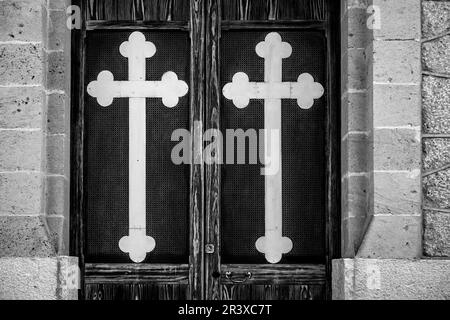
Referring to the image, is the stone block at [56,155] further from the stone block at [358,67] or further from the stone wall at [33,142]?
the stone block at [358,67]

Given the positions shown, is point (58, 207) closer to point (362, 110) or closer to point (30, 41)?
point (30, 41)

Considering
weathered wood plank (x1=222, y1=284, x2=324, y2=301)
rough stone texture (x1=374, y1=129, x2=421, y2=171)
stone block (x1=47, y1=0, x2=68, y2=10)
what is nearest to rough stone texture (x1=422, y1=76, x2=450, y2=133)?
rough stone texture (x1=374, y1=129, x2=421, y2=171)

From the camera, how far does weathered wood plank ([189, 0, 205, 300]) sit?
17.7ft

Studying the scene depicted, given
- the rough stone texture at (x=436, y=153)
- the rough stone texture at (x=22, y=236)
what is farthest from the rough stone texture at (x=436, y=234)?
the rough stone texture at (x=22, y=236)

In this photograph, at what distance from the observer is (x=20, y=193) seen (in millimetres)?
5070

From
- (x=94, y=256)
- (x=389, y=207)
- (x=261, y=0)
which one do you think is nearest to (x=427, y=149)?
(x=389, y=207)

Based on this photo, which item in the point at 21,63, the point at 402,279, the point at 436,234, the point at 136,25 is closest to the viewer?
the point at 402,279

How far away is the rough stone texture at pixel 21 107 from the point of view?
16.8 ft

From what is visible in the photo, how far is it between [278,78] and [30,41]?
4.76 ft

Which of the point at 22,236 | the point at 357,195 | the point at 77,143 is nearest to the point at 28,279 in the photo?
the point at 22,236

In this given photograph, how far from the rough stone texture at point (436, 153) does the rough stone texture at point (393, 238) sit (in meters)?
0.31

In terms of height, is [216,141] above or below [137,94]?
below

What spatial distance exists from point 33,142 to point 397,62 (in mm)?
2046

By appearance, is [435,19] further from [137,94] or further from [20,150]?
[20,150]
